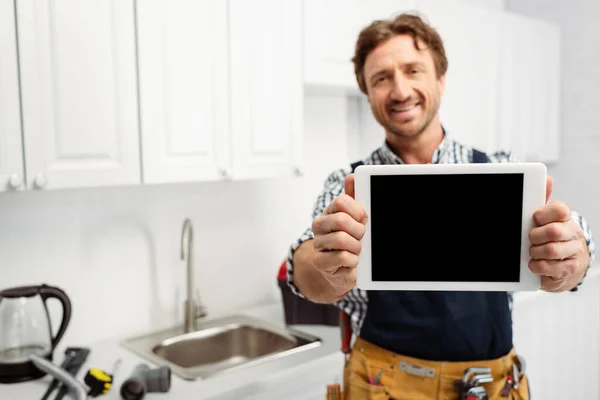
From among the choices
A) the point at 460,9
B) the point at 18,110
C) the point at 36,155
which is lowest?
the point at 36,155

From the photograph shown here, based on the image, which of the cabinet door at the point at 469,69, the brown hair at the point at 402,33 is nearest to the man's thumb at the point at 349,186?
the brown hair at the point at 402,33

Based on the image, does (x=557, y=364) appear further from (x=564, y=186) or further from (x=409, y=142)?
(x=409, y=142)

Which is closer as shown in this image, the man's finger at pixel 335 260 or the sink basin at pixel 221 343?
the man's finger at pixel 335 260

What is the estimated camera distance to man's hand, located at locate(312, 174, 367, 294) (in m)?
0.87

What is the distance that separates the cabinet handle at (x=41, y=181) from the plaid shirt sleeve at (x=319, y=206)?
602 mm

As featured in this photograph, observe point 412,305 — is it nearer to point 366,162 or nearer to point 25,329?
point 366,162

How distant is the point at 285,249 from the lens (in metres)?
2.31

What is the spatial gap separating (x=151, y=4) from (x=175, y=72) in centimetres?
18

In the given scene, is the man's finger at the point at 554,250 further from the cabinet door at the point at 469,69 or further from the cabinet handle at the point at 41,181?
the cabinet door at the point at 469,69

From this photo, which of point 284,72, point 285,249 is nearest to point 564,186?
point 285,249

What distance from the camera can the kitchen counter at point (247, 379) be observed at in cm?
142

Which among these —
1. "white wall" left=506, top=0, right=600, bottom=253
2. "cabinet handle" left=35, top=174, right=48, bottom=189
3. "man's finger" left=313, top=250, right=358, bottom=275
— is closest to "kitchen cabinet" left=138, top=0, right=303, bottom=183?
"cabinet handle" left=35, top=174, right=48, bottom=189

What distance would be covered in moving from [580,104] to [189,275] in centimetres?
222

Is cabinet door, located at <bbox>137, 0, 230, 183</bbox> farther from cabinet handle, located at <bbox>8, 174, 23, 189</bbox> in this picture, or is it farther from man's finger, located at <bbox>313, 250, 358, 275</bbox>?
man's finger, located at <bbox>313, 250, 358, 275</bbox>
